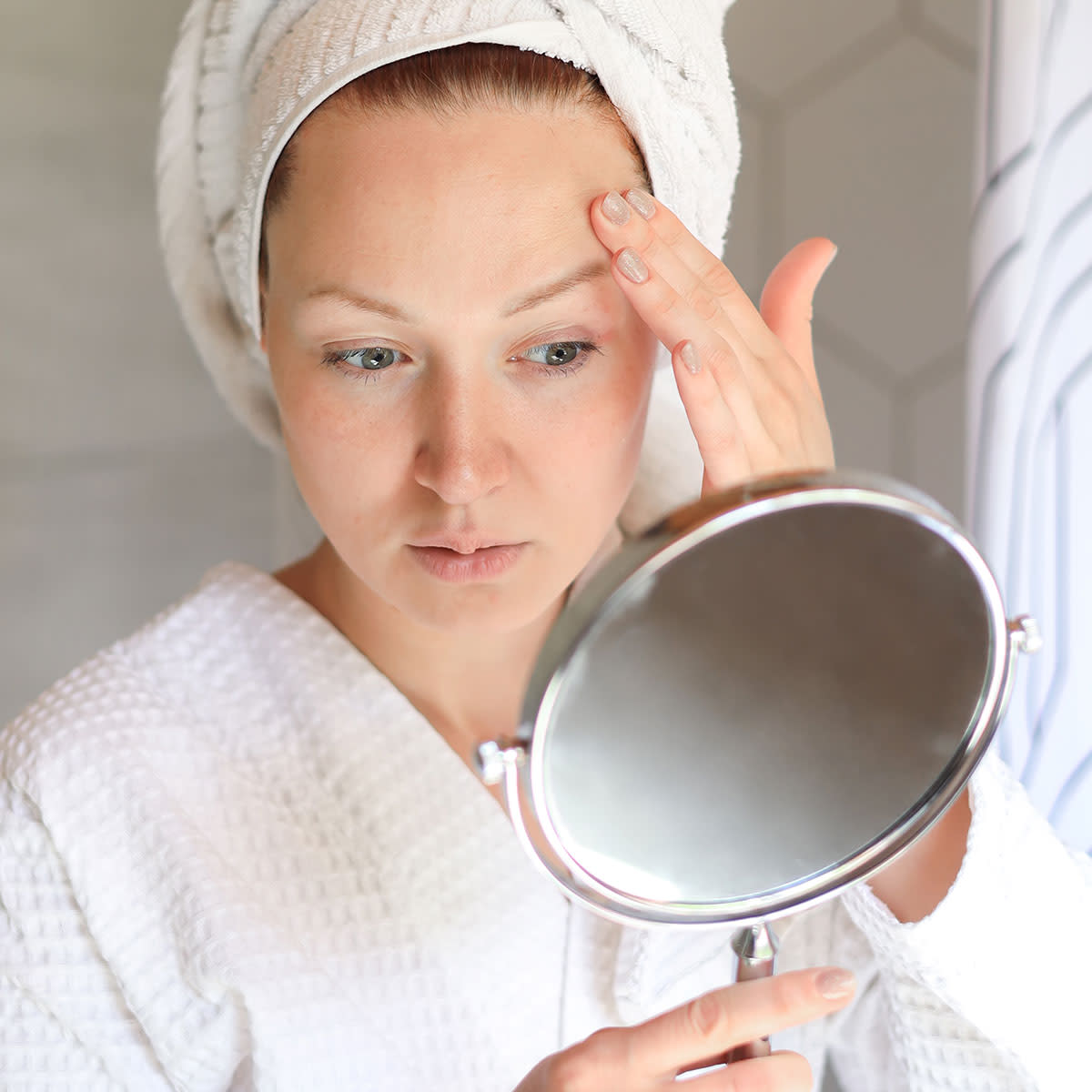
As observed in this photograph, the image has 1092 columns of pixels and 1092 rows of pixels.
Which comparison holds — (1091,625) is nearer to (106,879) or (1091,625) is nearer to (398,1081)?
(398,1081)

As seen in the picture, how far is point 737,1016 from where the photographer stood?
484 millimetres

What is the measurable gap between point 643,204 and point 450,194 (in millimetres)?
111

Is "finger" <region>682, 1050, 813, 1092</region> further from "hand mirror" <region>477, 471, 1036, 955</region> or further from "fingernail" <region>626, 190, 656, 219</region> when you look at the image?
"fingernail" <region>626, 190, 656, 219</region>

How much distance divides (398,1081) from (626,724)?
434mm

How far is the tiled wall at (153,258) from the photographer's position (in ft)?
3.83

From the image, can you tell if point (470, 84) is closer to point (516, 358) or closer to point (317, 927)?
point (516, 358)

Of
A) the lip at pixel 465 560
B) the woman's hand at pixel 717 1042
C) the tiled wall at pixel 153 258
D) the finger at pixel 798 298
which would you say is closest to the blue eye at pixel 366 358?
the lip at pixel 465 560

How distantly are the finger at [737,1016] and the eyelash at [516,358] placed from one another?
356mm

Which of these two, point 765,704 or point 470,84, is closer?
point 765,704

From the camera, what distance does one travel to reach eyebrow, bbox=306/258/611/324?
0.67 metres

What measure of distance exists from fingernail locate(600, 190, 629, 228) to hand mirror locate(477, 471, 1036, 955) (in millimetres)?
303

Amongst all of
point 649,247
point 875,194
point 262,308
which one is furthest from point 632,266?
point 875,194

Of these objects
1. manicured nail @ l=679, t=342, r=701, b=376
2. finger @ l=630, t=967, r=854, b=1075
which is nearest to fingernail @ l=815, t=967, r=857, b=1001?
finger @ l=630, t=967, r=854, b=1075

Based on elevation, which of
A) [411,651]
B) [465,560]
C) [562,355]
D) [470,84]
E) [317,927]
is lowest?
[317,927]
